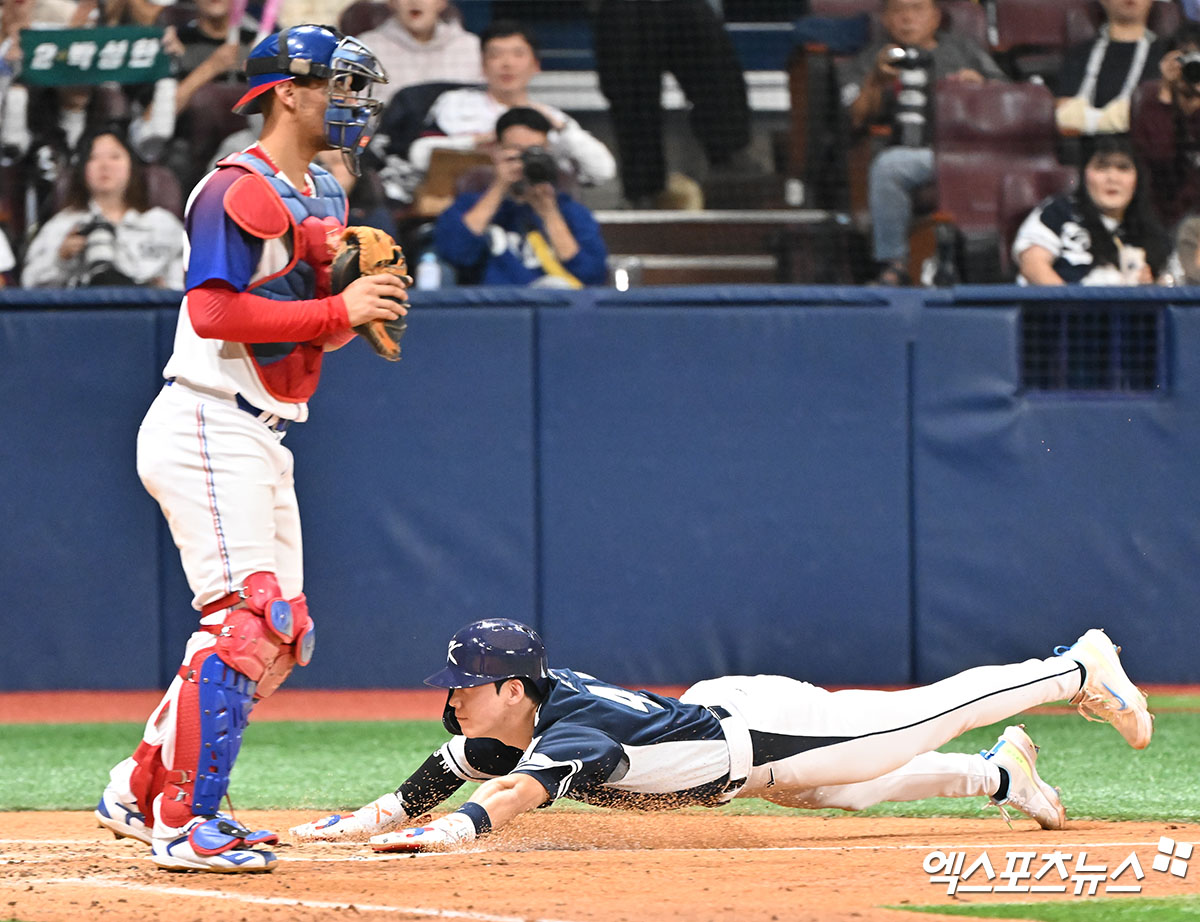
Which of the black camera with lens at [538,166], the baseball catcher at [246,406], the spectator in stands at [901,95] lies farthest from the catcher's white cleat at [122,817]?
the spectator in stands at [901,95]

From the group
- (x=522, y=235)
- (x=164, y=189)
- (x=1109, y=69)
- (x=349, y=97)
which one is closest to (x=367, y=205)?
(x=522, y=235)

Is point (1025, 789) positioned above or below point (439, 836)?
below

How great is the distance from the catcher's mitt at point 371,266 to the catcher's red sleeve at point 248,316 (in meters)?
0.14

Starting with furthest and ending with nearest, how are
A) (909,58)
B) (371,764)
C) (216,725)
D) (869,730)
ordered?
(909,58) → (371,764) → (869,730) → (216,725)

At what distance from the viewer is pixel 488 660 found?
3.72 m

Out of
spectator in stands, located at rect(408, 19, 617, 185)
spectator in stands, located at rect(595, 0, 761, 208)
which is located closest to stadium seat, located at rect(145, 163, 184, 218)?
spectator in stands, located at rect(408, 19, 617, 185)

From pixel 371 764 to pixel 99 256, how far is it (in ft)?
10.0

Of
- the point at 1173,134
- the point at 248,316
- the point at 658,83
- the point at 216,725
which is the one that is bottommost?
the point at 216,725

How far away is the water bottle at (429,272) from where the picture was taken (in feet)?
24.6

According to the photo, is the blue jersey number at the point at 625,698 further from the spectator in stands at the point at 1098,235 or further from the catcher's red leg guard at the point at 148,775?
the spectator in stands at the point at 1098,235

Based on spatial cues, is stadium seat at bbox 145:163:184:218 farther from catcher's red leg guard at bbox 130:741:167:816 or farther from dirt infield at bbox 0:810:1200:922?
catcher's red leg guard at bbox 130:741:167:816

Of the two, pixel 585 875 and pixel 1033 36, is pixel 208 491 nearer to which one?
pixel 585 875

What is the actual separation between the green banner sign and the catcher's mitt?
15.1 feet

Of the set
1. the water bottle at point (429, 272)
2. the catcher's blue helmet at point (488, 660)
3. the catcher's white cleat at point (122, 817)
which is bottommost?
the catcher's white cleat at point (122, 817)
